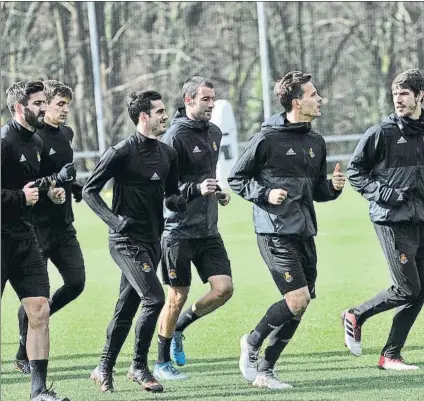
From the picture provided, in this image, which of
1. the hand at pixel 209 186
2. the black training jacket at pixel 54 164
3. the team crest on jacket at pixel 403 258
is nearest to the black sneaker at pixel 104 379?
the hand at pixel 209 186

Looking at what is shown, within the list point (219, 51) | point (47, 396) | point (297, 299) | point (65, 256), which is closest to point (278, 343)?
point (297, 299)

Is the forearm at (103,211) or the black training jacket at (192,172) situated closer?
the forearm at (103,211)

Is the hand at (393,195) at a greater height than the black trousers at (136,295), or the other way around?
the hand at (393,195)

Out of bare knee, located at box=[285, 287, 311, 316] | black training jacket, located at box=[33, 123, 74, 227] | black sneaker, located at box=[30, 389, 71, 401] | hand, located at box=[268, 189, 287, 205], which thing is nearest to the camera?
black sneaker, located at box=[30, 389, 71, 401]

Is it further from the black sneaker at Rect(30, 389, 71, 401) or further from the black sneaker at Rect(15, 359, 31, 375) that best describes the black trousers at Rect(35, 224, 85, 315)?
the black sneaker at Rect(30, 389, 71, 401)

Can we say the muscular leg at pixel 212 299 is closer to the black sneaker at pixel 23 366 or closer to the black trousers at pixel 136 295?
the black trousers at pixel 136 295

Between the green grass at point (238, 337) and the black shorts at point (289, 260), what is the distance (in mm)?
727

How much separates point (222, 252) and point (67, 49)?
16.6 metres

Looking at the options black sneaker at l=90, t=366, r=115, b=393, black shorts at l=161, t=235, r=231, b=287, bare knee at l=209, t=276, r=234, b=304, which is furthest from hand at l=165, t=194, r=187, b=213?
black sneaker at l=90, t=366, r=115, b=393

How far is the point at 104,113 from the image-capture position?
2627cm

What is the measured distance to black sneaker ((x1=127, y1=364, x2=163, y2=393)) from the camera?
9211mm

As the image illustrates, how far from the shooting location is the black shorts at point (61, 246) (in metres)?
10.5

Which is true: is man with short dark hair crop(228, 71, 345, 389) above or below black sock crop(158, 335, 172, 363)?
above

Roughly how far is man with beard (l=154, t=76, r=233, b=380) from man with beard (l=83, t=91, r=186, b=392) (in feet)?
2.21
